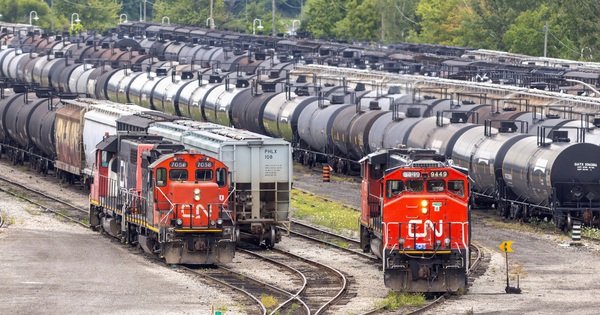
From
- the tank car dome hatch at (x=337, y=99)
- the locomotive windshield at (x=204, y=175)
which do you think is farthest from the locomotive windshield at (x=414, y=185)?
the tank car dome hatch at (x=337, y=99)

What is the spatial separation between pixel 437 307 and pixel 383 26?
11756cm

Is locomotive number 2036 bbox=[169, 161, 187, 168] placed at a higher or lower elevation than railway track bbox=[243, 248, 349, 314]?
higher

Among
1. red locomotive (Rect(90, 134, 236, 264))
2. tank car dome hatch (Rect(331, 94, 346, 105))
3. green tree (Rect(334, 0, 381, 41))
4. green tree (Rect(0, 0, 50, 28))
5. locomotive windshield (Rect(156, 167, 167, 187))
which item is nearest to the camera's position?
red locomotive (Rect(90, 134, 236, 264))

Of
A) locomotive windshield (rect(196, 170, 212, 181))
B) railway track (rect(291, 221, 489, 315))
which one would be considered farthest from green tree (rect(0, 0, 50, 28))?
locomotive windshield (rect(196, 170, 212, 181))

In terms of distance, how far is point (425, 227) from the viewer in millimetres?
26438

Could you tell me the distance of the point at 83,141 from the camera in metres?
45.9

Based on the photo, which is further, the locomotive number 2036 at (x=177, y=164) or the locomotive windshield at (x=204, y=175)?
the locomotive windshield at (x=204, y=175)

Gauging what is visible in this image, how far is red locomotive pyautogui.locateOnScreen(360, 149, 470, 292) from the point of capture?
26.3 meters

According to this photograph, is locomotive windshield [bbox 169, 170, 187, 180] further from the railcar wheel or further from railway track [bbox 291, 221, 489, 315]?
railway track [bbox 291, 221, 489, 315]

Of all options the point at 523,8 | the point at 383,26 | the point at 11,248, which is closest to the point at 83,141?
the point at 11,248

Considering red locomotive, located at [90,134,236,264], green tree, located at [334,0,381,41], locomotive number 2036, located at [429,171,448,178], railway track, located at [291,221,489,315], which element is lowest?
railway track, located at [291,221,489,315]

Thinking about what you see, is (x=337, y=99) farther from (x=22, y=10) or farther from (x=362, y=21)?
(x=22, y=10)

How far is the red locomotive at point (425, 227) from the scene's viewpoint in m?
26.3

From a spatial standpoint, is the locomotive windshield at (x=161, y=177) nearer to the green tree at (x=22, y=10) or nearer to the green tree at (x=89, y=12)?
the green tree at (x=22, y=10)
